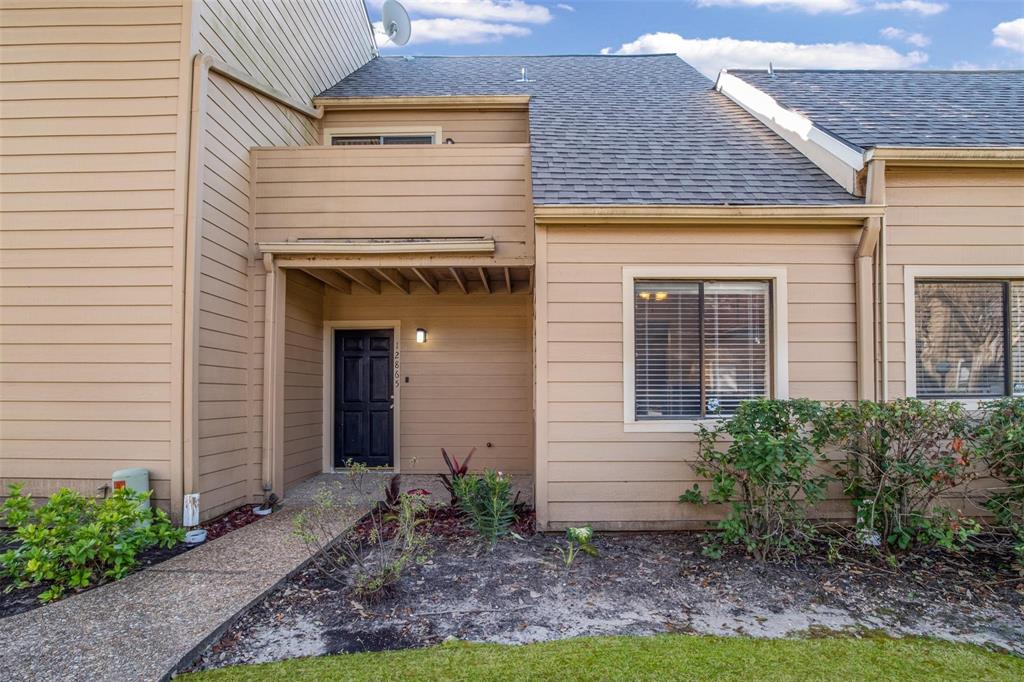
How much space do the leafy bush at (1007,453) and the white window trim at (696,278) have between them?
1.28m

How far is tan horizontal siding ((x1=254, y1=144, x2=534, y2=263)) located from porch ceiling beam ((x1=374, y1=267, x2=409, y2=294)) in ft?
1.48

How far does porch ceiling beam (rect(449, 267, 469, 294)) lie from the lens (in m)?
5.50

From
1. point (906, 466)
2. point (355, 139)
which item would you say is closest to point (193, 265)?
point (355, 139)

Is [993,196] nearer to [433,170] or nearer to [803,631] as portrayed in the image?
[803,631]

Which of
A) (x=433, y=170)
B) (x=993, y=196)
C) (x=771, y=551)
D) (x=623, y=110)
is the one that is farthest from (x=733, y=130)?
(x=771, y=551)

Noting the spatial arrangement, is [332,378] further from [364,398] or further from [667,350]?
[667,350]

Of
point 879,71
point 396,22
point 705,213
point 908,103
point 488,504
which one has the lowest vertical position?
point 488,504

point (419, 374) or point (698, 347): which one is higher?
point (698, 347)

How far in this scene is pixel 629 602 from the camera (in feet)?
10.2

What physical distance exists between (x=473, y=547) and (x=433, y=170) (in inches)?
145

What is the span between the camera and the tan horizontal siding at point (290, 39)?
4.86 m

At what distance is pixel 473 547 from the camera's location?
3.94m

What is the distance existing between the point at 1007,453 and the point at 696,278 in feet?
8.18

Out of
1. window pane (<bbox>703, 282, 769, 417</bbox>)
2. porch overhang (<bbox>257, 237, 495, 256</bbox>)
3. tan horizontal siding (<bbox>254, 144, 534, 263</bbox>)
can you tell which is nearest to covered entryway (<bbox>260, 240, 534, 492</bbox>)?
tan horizontal siding (<bbox>254, 144, 534, 263</bbox>)
